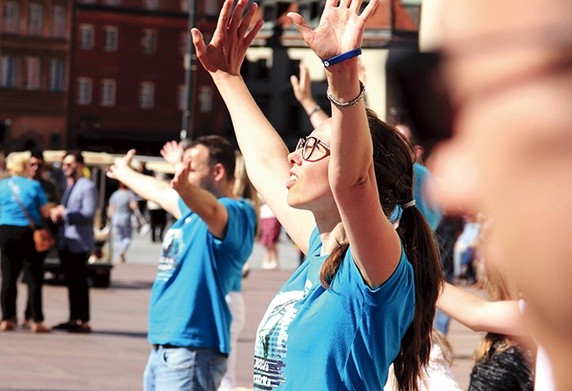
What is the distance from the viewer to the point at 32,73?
77875 mm

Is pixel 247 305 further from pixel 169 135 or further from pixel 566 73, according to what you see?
pixel 169 135

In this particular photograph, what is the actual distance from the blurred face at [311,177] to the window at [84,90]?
7905 centimetres

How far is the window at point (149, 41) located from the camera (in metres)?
82.0

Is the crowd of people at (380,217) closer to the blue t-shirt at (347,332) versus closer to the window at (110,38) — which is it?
the blue t-shirt at (347,332)

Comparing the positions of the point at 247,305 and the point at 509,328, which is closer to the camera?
the point at 509,328

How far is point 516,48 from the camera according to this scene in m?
0.68

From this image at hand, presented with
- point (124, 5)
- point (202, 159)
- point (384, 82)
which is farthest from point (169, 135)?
point (384, 82)

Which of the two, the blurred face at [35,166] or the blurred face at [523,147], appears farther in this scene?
the blurred face at [35,166]

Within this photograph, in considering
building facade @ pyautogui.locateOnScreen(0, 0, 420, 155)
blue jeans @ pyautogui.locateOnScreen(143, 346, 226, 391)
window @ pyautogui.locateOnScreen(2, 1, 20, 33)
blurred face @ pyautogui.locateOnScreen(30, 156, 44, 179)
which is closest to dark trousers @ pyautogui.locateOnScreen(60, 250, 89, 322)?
blurred face @ pyautogui.locateOnScreen(30, 156, 44, 179)

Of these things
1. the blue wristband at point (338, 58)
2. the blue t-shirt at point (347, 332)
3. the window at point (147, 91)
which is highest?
the blue wristband at point (338, 58)

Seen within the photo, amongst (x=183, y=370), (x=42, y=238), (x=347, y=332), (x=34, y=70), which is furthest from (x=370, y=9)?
(x=34, y=70)

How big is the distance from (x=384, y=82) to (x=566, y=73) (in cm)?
13

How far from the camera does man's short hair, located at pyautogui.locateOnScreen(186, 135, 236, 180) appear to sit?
653 cm

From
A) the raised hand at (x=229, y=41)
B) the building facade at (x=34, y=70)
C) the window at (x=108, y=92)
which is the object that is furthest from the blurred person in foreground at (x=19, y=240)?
the window at (x=108, y=92)
